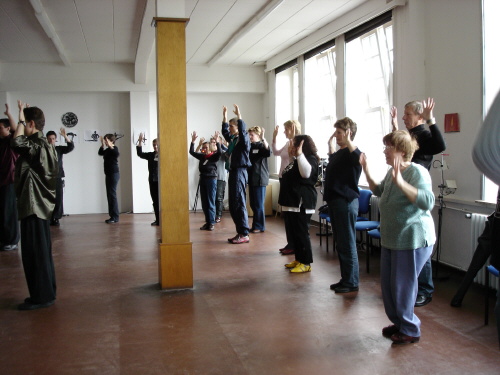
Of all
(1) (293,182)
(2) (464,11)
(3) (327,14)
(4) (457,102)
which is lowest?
(1) (293,182)

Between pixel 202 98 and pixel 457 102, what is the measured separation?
7.23 m

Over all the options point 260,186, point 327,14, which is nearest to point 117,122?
point 260,186

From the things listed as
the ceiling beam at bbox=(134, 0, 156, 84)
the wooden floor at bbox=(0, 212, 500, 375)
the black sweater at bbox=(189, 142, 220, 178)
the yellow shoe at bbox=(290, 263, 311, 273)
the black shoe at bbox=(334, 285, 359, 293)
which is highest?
the ceiling beam at bbox=(134, 0, 156, 84)

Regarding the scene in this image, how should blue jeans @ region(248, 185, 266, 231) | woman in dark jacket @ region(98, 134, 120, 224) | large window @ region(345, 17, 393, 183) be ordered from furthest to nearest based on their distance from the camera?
woman in dark jacket @ region(98, 134, 120, 224), blue jeans @ region(248, 185, 266, 231), large window @ region(345, 17, 393, 183)

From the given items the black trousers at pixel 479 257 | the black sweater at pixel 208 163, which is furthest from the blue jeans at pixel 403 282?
the black sweater at pixel 208 163

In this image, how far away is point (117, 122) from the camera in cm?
1105

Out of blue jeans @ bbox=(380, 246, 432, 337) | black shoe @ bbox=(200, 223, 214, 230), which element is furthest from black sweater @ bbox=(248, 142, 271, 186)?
blue jeans @ bbox=(380, 246, 432, 337)

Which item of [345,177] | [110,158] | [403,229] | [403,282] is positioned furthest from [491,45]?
[110,158]

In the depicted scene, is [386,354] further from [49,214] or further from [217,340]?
[49,214]

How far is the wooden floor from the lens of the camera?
301 cm

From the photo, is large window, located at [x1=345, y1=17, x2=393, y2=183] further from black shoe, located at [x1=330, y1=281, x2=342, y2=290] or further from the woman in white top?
black shoe, located at [x1=330, y1=281, x2=342, y2=290]

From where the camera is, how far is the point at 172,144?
4.55 m

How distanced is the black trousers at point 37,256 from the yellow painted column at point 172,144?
3.26 feet

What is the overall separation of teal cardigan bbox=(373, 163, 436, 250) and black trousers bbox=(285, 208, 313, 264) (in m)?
1.80
